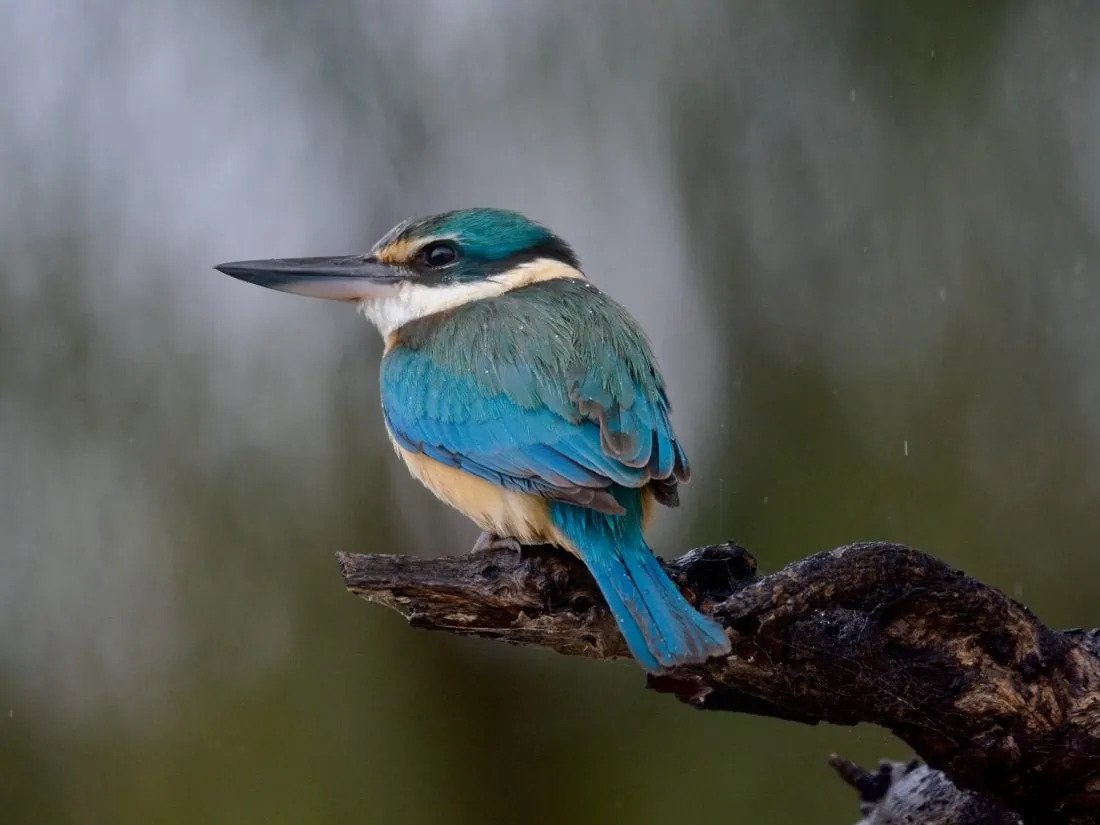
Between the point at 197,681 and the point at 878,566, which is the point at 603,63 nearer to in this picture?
the point at 197,681

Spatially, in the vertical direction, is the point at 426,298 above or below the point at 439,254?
below

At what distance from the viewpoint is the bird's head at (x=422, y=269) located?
3727 mm

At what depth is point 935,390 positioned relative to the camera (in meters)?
5.43

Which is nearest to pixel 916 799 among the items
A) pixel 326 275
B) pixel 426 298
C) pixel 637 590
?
pixel 637 590

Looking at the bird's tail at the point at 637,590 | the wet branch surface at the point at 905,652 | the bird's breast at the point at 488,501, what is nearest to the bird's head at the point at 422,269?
the bird's breast at the point at 488,501

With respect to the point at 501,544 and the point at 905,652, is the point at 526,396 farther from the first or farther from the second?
the point at 905,652

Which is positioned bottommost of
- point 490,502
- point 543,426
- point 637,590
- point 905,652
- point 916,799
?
point 916,799

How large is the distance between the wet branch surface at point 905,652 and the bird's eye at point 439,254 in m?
1.22

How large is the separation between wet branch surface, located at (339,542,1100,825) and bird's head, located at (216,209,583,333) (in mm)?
1160

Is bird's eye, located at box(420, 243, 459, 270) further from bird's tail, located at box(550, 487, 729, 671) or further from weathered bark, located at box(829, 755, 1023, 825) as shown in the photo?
weathered bark, located at box(829, 755, 1023, 825)

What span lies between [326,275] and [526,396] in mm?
913

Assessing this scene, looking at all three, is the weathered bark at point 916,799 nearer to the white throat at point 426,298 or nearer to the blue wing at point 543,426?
the blue wing at point 543,426

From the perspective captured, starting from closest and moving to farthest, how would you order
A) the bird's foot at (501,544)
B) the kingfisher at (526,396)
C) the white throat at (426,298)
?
the kingfisher at (526,396) < the bird's foot at (501,544) < the white throat at (426,298)

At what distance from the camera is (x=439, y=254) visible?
3.75 metres
